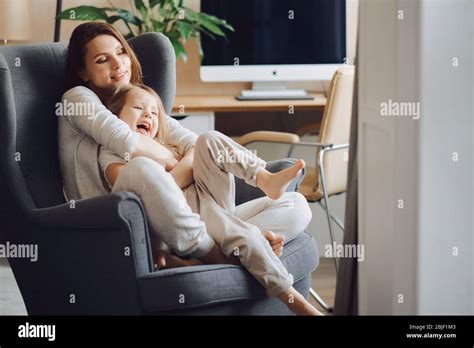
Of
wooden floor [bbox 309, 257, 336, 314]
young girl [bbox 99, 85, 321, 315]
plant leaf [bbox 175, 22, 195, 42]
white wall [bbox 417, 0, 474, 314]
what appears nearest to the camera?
white wall [bbox 417, 0, 474, 314]

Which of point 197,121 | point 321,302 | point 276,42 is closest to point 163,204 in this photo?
point 321,302

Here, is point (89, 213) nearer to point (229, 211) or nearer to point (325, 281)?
point (229, 211)

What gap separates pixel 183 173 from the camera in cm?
225

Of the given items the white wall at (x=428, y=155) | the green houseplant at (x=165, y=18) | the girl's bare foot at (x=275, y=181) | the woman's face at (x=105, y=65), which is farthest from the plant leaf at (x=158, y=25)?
the white wall at (x=428, y=155)

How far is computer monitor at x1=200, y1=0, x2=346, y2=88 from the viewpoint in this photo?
11.8ft

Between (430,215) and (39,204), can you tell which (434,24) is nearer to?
(430,215)

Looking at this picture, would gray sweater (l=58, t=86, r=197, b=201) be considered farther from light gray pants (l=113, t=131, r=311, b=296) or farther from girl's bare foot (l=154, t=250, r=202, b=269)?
girl's bare foot (l=154, t=250, r=202, b=269)

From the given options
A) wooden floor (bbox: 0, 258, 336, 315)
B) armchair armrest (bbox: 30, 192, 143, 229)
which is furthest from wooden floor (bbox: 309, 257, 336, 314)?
armchair armrest (bbox: 30, 192, 143, 229)

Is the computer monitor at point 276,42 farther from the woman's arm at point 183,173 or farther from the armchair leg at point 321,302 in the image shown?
the woman's arm at point 183,173

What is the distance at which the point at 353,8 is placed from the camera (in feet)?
12.4

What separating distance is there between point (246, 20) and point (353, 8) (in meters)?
0.47

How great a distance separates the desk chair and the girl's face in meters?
0.81

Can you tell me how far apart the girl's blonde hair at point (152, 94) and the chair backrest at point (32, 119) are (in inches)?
6.4

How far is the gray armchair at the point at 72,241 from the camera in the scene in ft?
6.61
